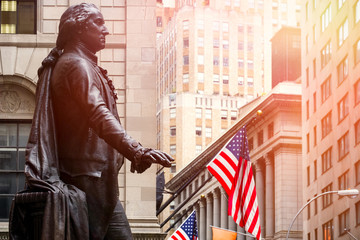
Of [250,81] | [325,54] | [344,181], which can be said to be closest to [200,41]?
[250,81]

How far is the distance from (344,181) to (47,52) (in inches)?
1813

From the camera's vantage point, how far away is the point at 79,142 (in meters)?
6.42

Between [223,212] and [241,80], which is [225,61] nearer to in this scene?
[241,80]

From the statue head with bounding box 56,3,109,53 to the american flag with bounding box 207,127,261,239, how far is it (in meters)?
18.8

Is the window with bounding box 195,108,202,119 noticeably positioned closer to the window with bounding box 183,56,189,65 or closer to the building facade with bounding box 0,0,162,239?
the window with bounding box 183,56,189,65

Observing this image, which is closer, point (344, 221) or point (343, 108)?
point (344, 221)

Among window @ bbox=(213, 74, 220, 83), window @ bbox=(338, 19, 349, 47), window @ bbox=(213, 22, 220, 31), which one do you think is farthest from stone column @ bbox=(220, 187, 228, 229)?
window @ bbox=(213, 22, 220, 31)

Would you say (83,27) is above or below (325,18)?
below

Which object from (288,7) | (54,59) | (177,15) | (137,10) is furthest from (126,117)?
(288,7)

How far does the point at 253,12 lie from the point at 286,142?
64667 mm

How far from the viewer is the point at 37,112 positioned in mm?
6465

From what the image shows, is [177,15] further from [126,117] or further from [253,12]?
[126,117]

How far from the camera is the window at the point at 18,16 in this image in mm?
26469

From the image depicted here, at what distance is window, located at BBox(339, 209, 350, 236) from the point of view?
222 feet
